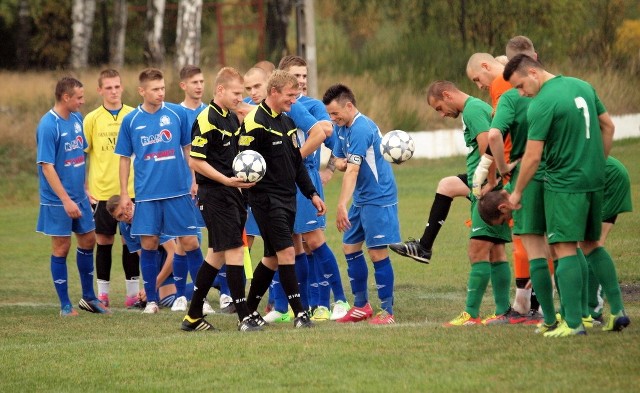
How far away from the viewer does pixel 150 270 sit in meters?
12.4

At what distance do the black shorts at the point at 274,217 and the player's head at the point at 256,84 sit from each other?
5.26 ft

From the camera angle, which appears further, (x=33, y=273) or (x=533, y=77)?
(x=33, y=273)

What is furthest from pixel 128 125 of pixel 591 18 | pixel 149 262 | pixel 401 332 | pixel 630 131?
pixel 591 18

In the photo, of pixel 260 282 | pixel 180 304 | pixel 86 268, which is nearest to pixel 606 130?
pixel 260 282

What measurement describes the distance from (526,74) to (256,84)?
139 inches

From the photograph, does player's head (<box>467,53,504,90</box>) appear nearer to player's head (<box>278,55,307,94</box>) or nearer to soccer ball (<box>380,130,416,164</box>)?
soccer ball (<box>380,130,416,164</box>)

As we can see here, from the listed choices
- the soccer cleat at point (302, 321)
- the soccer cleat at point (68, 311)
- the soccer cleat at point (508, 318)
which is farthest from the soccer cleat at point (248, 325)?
the soccer cleat at point (68, 311)

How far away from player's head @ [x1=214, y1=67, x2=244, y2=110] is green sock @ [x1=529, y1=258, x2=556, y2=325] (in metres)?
2.89

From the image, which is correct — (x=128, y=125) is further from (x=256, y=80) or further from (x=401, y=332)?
(x=401, y=332)

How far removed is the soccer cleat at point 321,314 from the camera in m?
11.3

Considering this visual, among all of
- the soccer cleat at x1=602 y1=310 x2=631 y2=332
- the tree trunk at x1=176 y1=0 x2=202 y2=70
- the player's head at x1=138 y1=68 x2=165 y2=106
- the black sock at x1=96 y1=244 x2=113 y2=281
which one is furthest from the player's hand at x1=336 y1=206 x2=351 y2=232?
the tree trunk at x1=176 y1=0 x2=202 y2=70

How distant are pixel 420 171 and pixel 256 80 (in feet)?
47.8

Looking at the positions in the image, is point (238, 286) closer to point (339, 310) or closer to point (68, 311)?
point (339, 310)

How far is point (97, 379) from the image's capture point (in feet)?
26.5
